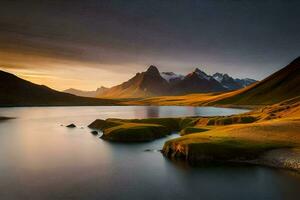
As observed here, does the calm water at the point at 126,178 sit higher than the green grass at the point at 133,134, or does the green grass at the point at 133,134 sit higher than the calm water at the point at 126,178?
the green grass at the point at 133,134

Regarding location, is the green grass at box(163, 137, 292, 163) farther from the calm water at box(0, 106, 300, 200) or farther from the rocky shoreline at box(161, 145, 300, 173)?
the calm water at box(0, 106, 300, 200)

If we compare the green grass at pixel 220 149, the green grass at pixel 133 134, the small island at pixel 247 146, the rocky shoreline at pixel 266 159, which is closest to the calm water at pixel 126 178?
the rocky shoreline at pixel 266 159

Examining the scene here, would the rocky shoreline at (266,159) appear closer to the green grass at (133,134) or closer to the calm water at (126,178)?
the calm water at (126,178)

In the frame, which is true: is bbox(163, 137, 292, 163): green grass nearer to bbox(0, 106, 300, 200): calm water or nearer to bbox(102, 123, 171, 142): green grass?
bbox(0, 106, 300, 200): calm water

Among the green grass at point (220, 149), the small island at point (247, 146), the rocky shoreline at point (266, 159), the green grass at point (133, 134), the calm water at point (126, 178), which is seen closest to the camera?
the calm water at point (126, 178)

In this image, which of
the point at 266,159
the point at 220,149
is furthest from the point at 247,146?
the point at 220,149

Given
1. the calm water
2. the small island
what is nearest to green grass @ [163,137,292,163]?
the small island

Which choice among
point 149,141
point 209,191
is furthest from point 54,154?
point 209,191

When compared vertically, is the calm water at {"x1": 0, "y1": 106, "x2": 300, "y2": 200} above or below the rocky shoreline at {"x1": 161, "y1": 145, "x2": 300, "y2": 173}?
below

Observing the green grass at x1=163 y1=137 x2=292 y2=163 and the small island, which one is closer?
the small island

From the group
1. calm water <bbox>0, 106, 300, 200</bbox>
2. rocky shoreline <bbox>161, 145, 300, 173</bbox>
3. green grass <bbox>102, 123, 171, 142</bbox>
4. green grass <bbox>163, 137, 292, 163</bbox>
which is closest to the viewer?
calm water <bbox>0, 106, 300, 200</bbox>

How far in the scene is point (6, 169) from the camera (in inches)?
2467

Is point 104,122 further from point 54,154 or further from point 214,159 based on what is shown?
point 214,159

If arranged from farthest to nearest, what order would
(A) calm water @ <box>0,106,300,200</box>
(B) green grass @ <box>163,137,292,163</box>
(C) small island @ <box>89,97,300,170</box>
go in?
(B) green grass @ <box>163,137,292,163</box> < (C) small island @ <box>89,97,300,170</box> < (A) calm water @ <box>0,106,300,200</box>
